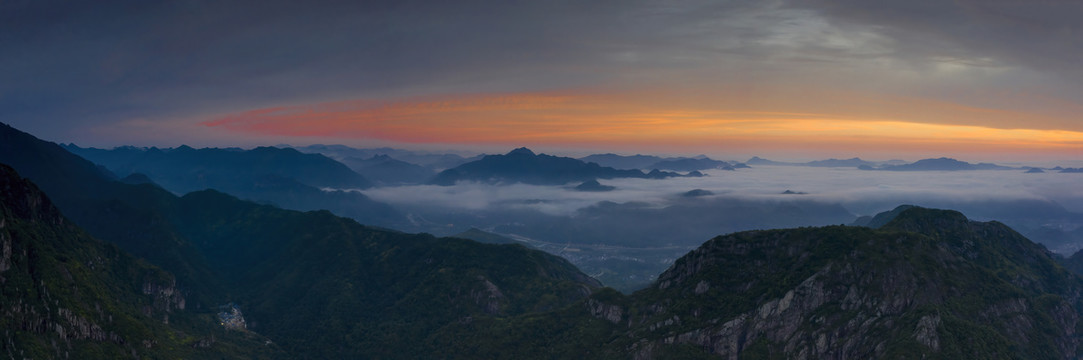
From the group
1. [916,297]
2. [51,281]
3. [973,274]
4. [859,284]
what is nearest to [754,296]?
[859,284]

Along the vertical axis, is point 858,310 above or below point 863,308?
below

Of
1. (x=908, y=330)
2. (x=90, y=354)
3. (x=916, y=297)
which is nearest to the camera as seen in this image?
(x=908, y=330)

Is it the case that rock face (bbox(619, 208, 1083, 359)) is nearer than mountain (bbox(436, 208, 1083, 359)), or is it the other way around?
rock face (bbox(619, 208, 1083, 359))

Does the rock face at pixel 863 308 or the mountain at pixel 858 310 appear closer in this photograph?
the rock face at pixel 863 308

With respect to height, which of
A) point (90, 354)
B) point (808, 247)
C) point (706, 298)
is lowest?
point (90, 354)

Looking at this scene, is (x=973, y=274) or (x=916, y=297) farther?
(x=973, y=274)

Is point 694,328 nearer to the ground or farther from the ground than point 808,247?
nearer to the ground

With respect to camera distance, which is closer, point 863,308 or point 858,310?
point 863,308

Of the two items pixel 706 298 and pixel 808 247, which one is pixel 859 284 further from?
pixel 706 298
